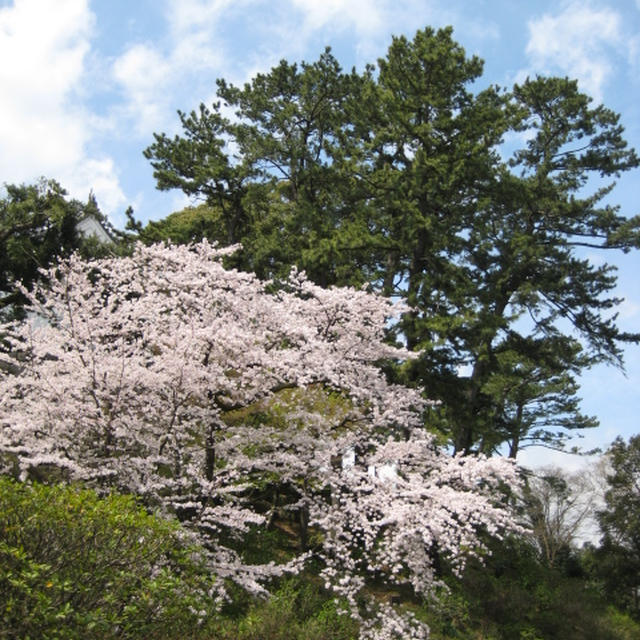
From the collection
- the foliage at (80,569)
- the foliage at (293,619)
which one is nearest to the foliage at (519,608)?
the foliage at (293,619)

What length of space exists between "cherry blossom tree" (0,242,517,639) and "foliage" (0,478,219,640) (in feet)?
7.14

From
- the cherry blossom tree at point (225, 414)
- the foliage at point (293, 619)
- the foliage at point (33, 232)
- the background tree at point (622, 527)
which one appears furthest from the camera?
the background tree at point (622, 527)

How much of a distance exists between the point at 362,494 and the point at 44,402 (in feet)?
17.0

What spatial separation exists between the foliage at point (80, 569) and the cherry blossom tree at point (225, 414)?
2.18m

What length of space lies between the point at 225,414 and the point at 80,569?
5344 millimetres

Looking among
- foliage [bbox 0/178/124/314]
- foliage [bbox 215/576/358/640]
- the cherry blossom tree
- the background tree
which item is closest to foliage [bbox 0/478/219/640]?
foliage [bbox 215/576/358/640]

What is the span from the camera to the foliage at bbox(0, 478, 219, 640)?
4312 mm

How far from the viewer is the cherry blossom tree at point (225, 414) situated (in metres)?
7.85

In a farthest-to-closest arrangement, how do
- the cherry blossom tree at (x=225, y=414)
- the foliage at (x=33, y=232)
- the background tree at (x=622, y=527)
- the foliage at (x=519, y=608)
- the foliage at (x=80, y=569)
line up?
the background tree at (x=622, y=527) → the foliage at (x=33, y=232) → the foliage at (x=519, y=608) → the cherry blossom tree at (x=225, y=414) → the foliage at (x=80, y=569)

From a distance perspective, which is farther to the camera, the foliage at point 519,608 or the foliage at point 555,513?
the foliage at point 555,513

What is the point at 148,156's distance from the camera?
772 inches

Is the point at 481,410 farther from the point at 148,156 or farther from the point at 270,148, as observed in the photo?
the point at 148,156

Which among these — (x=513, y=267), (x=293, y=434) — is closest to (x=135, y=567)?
(x=293, y=434)

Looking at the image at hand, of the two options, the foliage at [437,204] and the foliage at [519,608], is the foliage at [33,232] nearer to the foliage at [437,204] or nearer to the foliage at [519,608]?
the foliage at [437,204]
